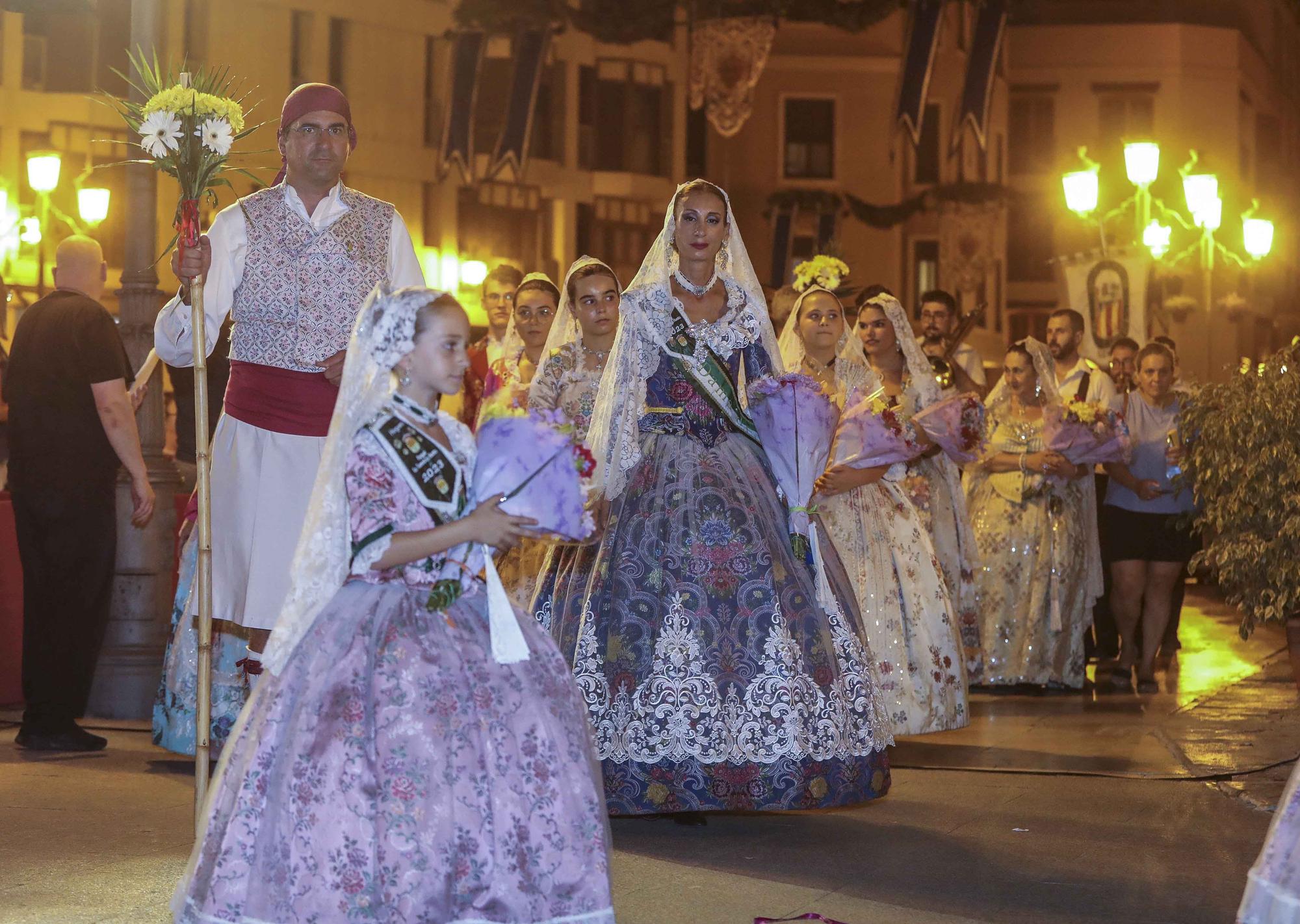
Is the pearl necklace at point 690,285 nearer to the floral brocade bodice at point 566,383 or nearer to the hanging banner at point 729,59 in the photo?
the floral brocade bodice at point 566,383

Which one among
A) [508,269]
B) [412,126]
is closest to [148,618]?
[508,269]

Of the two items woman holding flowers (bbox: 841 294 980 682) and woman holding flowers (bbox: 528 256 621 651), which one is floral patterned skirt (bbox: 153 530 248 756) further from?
woman holding flowers (bbox: 841 294 980 682)

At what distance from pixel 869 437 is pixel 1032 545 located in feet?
11.4

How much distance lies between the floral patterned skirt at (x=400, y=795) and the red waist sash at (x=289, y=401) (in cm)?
181

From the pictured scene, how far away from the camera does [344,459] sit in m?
4.47

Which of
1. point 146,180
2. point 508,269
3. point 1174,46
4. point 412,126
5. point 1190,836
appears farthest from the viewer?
point 1174,46

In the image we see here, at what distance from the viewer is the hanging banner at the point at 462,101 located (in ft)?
85.8

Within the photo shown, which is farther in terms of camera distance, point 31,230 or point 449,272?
point 449,272

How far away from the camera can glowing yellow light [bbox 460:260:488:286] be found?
1105 inches

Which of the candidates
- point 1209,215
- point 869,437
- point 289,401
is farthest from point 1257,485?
point 1209,215

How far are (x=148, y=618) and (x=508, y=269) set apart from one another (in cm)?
328

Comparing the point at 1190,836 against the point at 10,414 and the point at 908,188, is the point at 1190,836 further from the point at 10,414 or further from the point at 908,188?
the point at 908,188

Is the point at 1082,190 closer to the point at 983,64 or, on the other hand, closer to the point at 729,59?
the point at 983,64

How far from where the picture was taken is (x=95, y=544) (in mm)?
7891
